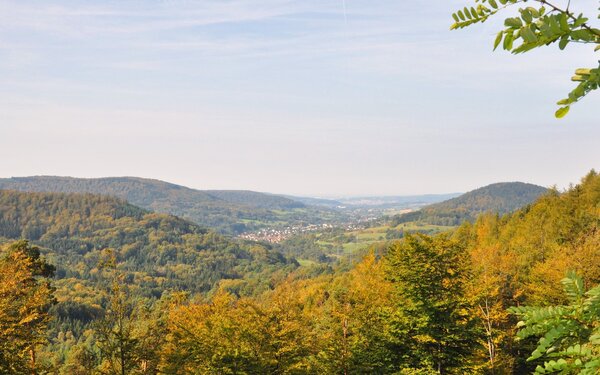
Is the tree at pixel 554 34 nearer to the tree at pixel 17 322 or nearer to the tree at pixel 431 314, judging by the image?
the tree at pixel 17 322

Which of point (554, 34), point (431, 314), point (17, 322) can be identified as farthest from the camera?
point (431, 314)

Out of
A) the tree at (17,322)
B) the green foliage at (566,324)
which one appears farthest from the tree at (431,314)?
the tree at (17,322)

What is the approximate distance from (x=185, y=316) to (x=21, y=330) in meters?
16.0

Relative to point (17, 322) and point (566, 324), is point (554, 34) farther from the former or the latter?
point (17, 322)

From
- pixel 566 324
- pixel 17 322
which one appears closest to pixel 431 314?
pixel 566 324

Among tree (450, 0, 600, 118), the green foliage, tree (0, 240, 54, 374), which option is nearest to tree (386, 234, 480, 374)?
the green foliage

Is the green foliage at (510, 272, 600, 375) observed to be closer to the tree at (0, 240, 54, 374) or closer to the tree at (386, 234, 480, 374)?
the tree at (0, 240, 54, 374)

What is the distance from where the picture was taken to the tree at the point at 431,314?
21391mm

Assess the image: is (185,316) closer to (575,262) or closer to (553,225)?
(575,262)

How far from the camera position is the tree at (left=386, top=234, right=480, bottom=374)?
21391 mm

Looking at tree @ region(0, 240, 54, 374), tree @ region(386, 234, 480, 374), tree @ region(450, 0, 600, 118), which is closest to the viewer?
tree @ region(450, 0, 600, 118)

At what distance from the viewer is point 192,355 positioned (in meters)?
22.3

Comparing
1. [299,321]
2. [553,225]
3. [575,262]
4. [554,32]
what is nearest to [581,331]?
[554,32]

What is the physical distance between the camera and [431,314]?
21438mm
